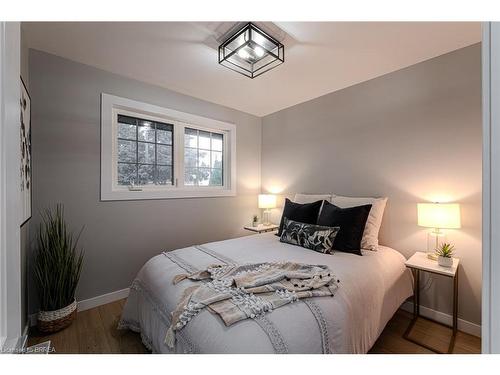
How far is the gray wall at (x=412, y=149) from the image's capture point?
182 cm

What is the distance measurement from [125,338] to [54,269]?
2.60 ft

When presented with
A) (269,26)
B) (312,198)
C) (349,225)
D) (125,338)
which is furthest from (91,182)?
(349,225)

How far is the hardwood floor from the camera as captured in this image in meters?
1.61

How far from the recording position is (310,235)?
207cm

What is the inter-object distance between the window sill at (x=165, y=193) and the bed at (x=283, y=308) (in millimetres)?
913

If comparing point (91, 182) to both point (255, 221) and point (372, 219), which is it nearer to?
point (255, 221)

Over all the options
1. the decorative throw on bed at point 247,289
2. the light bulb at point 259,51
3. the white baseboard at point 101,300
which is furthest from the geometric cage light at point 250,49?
the white baseboard at point 101,300

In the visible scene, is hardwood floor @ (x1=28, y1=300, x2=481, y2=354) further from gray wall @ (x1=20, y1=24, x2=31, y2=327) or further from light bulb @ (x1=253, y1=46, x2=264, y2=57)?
light bulb @ (x1=253, y1=46, x2=264, y2=57)

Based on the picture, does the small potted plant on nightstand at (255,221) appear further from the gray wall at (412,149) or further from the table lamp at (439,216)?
the table lamp at (439,216)
